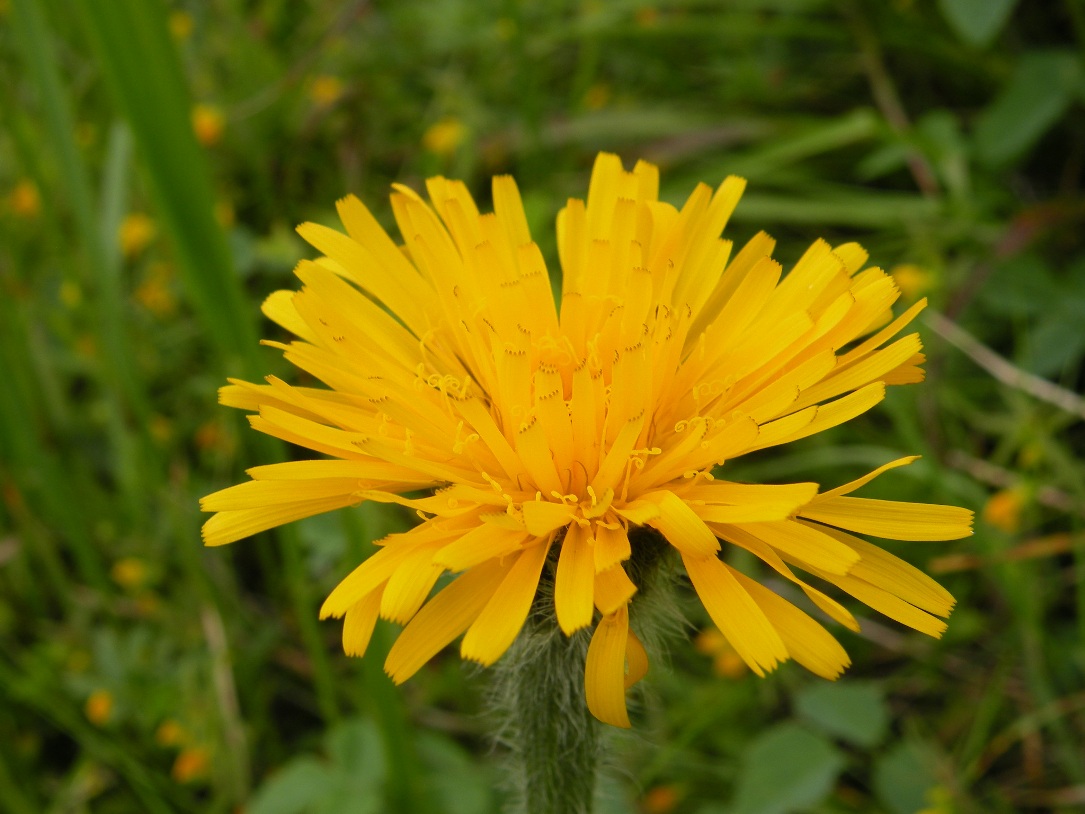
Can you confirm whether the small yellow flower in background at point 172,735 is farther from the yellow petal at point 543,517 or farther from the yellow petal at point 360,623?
the yellow petal at point 543,517

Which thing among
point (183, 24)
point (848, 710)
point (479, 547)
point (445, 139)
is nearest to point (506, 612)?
point (479, 547)

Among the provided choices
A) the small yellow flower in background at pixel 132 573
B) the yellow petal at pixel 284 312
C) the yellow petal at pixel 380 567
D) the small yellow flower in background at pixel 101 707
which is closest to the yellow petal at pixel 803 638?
the yellow petal at pixel 380 567

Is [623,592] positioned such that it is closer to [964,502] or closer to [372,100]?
[964,502]

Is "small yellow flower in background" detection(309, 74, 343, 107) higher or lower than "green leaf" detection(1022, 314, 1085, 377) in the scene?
higher

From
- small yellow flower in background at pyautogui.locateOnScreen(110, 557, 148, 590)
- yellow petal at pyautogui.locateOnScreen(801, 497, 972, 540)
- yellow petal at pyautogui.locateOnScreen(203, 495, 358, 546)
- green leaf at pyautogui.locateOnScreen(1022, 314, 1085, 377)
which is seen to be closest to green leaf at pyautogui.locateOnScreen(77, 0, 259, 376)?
yellow petal at pyautogui.locateOnScreen(203, 495, 358, 546)

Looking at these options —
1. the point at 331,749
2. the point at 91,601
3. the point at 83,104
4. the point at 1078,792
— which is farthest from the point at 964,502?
the point at 83,104

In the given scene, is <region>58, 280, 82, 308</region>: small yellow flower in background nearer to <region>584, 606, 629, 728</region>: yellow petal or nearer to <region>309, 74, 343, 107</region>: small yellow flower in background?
<region>309, 74, 343, 107</region>: small yellow flower in background

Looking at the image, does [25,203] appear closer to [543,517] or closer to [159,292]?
[159,292]
